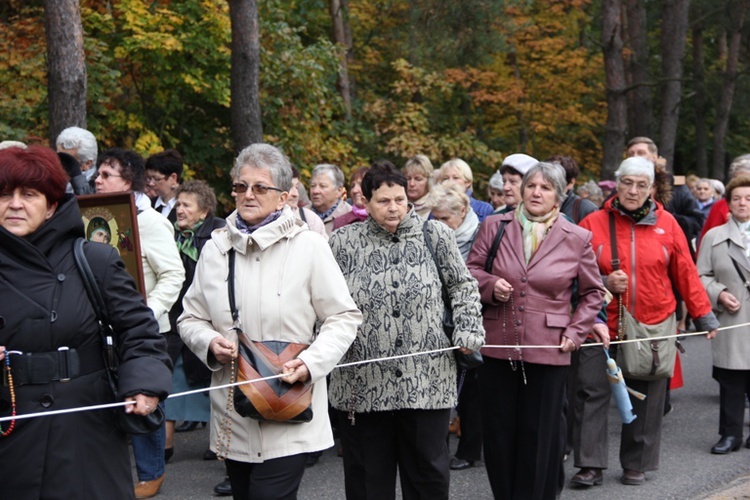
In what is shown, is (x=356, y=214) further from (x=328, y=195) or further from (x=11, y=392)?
(x=11, y=392)

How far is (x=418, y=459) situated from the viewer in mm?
5609

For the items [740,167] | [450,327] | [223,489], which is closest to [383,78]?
[740,167]

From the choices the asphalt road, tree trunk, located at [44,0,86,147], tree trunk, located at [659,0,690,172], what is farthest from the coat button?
tree trunk, located at [659,0,690,172]

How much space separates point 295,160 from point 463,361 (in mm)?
11834

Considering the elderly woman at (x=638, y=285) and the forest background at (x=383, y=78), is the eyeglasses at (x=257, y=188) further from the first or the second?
the forest background at (x=383, y=78)

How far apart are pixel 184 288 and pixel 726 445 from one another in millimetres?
4455

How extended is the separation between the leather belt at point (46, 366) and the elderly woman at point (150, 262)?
2.93m

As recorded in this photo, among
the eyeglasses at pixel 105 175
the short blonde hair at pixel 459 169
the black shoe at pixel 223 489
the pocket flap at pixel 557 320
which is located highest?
the short blonde hair at pixel 459 169

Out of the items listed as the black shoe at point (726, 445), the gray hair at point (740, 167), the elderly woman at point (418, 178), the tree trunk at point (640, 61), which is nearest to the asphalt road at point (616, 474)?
the black shoe at point (726, 445)

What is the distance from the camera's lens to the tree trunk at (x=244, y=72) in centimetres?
1291

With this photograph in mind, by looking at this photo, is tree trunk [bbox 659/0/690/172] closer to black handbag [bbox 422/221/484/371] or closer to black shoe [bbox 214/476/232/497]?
black shoe [bbox 214/476/232/497]

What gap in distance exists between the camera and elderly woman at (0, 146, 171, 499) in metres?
3.91

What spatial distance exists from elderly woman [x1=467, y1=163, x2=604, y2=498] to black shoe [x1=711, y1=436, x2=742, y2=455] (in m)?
2.60

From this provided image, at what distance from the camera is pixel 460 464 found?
26.0ft
